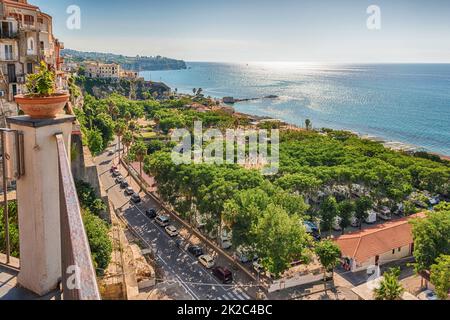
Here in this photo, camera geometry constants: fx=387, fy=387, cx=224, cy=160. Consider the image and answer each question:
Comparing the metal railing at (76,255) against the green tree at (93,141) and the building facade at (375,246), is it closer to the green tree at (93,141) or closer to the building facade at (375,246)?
the building facade at (375,246)

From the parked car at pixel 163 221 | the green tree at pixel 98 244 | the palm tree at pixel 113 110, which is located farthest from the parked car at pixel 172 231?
the palm tree at pixel 113 110

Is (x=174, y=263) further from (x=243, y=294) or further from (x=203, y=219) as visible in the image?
(x=243, y=294)

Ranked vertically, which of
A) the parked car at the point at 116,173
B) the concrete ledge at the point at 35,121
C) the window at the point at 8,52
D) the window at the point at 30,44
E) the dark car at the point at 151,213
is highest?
the window at the point at 30,44

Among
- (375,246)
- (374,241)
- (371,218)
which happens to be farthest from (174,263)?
(371,218)

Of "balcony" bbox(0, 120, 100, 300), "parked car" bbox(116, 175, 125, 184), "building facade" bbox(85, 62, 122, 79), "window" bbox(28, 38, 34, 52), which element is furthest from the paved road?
"building facade" bbox(85, 62, 122, 79)

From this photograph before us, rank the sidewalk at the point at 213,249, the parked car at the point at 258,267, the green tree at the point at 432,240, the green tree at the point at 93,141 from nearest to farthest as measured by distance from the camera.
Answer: the green tree at the point at 432,240, the sidewalk at the point at 213,249, the parked car at the point at 258,267, the green tree at the point at 93,141

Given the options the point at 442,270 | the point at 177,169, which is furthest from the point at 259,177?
the point at 442,270

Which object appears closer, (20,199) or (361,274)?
(20,199)
